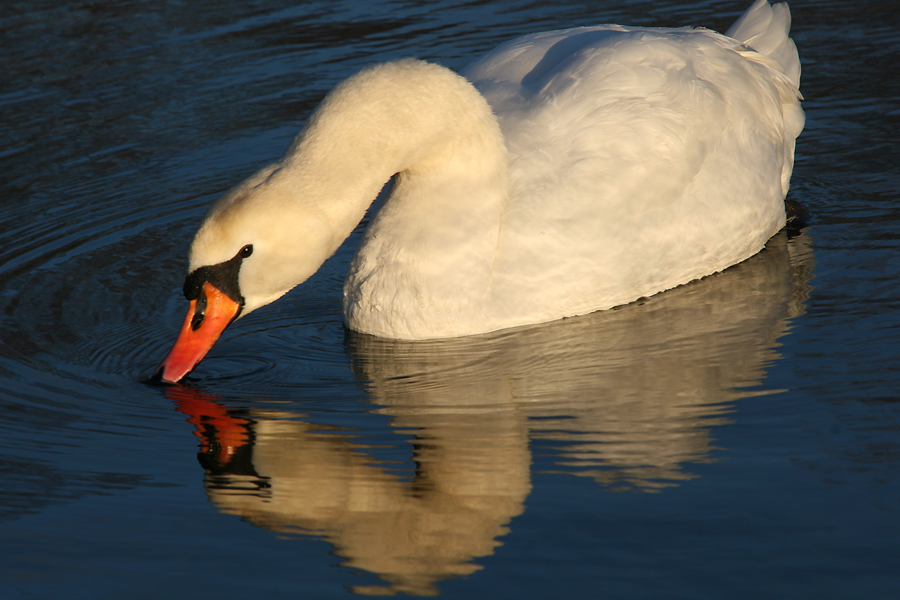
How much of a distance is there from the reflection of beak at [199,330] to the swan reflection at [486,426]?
0.11 meters

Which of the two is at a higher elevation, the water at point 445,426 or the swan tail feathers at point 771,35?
the swan tail feathers at point 771,35

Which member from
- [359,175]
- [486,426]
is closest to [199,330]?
[359,175]

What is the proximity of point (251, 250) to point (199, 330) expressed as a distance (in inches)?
20.8

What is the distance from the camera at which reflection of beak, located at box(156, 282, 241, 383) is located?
5.36 meters

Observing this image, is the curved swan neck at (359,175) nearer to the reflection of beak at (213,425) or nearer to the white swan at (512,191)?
the white swan at (512,191)

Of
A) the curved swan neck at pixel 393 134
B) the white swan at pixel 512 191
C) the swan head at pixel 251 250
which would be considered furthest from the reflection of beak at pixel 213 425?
the curved swan neck at pixel 393 134

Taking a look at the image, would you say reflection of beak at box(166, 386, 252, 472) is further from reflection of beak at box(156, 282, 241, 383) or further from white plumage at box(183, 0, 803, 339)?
white plumage at box(183, 0, 803, 339)

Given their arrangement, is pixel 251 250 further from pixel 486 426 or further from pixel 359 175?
pixel 486 426

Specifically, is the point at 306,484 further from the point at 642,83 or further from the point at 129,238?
the point at 129,238

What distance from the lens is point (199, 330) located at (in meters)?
5.45

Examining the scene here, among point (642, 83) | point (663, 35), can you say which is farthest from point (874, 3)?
point (642, 83)

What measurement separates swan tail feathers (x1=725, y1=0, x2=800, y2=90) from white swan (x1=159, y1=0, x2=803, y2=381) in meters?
0.97

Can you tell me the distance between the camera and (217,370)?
5.78 meters

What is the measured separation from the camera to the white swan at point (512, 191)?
5273 millimetres
